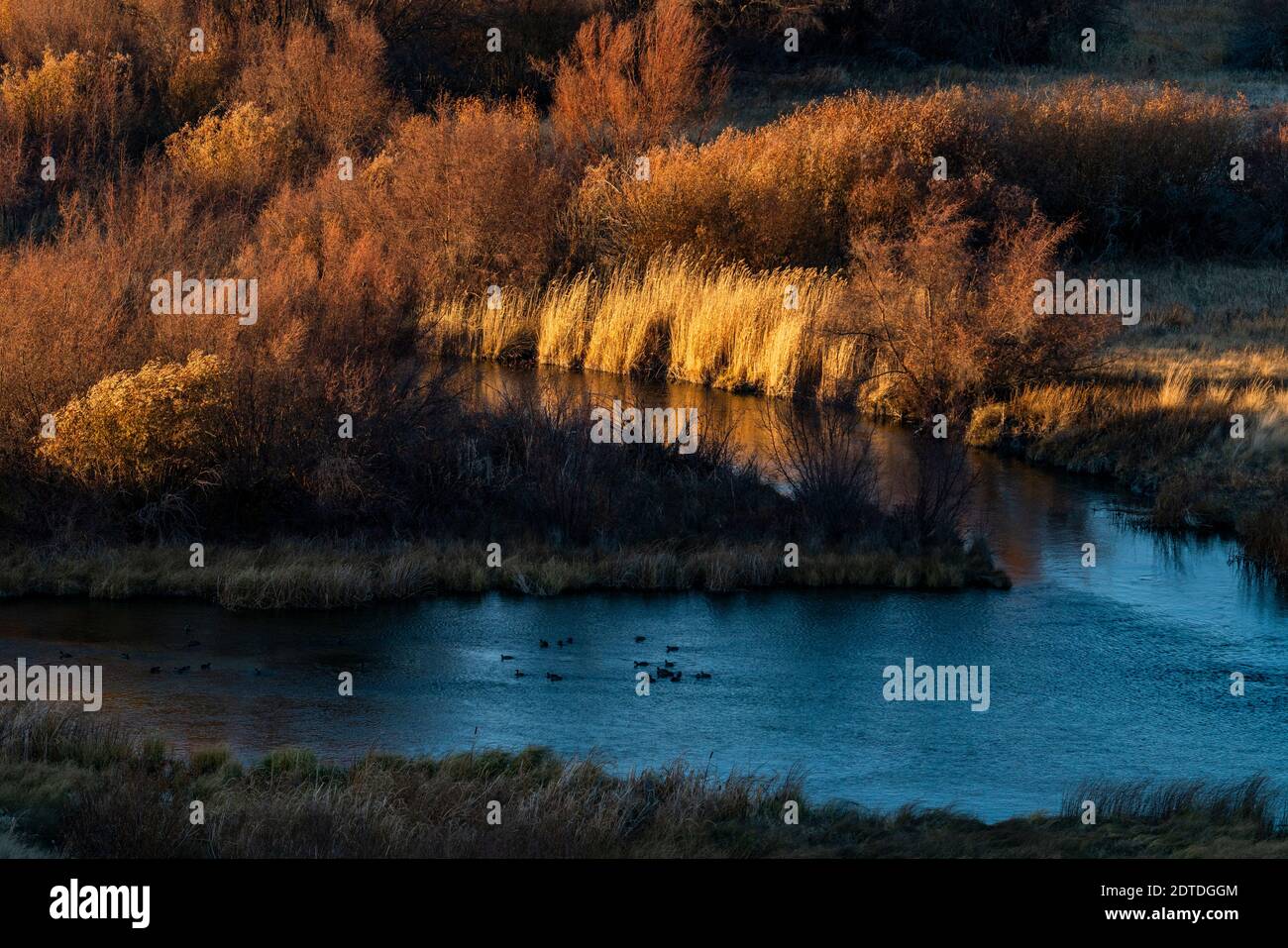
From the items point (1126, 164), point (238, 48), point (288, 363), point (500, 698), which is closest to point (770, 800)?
point (500, 698)

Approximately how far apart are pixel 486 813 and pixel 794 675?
6.29 metres

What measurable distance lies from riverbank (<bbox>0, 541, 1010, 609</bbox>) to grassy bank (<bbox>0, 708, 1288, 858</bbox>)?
5.88 meters

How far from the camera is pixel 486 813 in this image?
1138 cm

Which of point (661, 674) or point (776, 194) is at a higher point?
point (776, 194)

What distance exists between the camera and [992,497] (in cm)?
2464

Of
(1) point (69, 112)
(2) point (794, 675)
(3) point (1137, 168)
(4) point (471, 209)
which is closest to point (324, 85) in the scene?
(1) point (69, 112)

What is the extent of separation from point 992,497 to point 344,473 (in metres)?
10.0

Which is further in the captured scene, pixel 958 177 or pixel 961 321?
pixel 958 177

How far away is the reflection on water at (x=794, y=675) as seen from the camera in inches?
573

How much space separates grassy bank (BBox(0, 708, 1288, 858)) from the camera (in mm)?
10227
